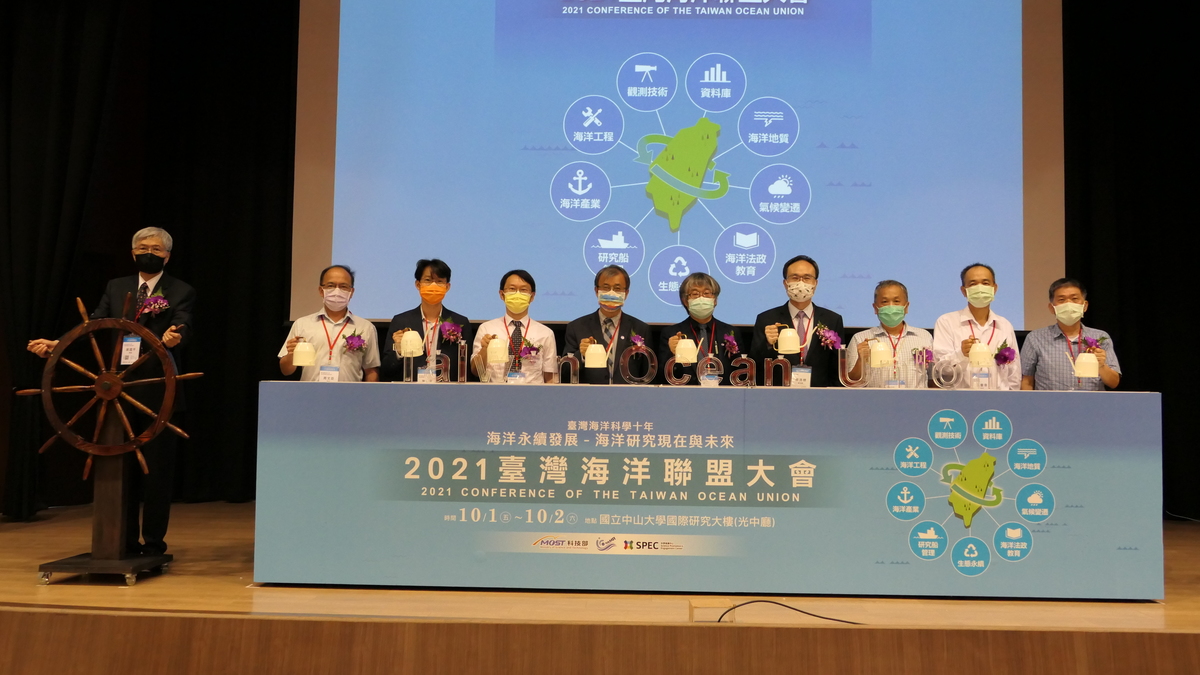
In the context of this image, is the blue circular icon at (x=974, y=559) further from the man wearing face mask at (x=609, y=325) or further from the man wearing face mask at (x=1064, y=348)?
the man wearing face mask at (x=609, y=325)

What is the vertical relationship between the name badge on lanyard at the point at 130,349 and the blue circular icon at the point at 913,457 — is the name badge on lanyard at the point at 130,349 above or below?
above

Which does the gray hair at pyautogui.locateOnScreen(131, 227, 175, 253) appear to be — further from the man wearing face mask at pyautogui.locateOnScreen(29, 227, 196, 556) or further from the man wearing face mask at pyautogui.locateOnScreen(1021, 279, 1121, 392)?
the man wearing face mask at pyautogui.locateOnScreen(1021, 279, 1121, 392)

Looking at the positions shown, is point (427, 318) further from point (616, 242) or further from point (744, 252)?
point (744, 252)

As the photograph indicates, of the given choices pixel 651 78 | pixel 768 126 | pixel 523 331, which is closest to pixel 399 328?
pixel 523 331

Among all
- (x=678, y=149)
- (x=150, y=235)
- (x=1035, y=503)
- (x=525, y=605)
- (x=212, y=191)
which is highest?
(x=678, y=149)

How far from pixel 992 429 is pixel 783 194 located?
6.86ft

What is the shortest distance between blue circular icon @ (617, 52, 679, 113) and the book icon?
0.86 m

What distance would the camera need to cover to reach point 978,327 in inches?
154

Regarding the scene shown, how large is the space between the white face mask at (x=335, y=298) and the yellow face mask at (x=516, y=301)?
28.6 inches

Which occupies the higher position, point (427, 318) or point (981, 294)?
point (981, 294)

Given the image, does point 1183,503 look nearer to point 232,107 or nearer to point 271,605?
point 271,605

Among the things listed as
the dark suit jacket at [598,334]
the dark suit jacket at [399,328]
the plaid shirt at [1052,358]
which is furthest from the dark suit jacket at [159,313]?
the plaid shirt at [1052,358]

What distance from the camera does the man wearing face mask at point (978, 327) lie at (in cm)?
382

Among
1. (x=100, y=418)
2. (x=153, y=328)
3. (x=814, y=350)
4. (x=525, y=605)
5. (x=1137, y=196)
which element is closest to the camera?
(x=525, y=605)
